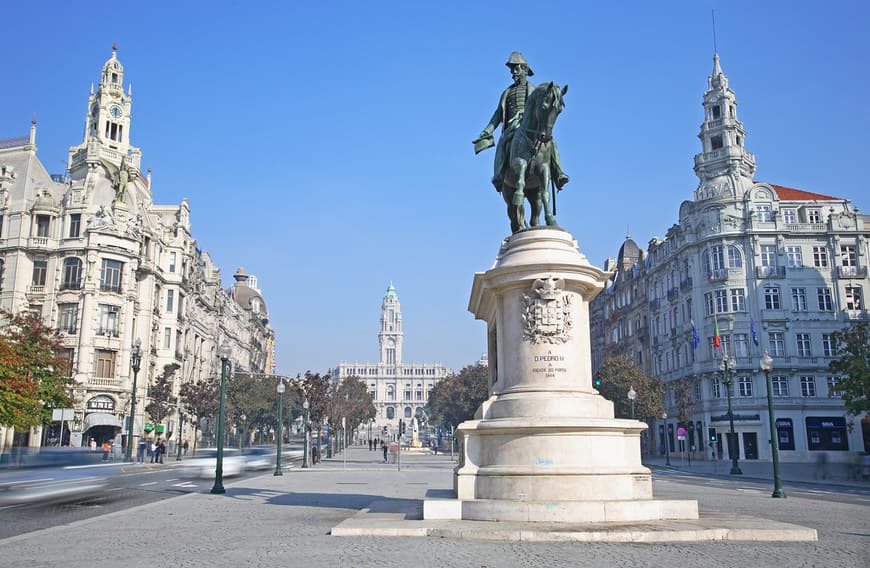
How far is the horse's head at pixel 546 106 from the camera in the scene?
14062mm

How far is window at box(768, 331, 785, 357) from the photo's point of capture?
2271 inches

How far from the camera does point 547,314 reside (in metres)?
13.7

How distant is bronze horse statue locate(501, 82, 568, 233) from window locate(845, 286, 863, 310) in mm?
52558

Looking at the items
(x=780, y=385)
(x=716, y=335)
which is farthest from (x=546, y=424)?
(x=780, y=385)

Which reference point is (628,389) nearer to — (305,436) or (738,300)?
(738,300)

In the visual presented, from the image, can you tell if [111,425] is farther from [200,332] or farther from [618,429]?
[618,429]

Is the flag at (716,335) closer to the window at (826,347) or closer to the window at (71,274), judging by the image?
the window at (826,347)

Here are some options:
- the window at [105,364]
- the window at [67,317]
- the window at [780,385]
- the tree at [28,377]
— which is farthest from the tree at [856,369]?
the window at [67,317]

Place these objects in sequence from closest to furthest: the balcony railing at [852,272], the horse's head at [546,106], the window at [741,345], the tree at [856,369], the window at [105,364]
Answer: the horse's head at [546,106], the tree at [856,369], the window at [741,345], the window at [105,364], the balcony railing at [852,272]

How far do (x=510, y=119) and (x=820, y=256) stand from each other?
52.5 meters

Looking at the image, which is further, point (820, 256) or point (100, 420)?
point (820, 256)

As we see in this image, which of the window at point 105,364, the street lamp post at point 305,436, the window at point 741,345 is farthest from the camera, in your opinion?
the window at point 105,364

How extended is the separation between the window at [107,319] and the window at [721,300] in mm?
48393

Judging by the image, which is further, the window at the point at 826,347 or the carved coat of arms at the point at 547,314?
the window at the point at 826,347
